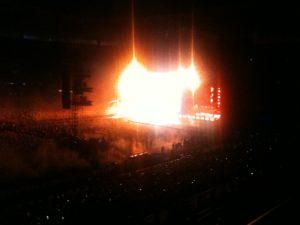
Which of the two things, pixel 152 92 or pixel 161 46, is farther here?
pixel 152 92

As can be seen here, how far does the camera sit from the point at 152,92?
16625mm

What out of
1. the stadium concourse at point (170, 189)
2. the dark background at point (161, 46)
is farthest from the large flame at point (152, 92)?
the stadium concourse at point (170, 189)

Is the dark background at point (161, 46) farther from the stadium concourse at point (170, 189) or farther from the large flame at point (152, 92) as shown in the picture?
the stadium concourse at point (170, 189)

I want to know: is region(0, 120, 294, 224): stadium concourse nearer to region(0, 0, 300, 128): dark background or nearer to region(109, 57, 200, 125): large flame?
region(0, 0, 300, 128): dark background

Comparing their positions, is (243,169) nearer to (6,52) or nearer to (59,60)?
(59,60)

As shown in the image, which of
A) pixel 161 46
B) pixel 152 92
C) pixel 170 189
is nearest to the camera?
pixel 170 189

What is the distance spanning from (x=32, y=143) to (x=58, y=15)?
16.5ft

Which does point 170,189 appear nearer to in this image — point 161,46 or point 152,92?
point 161,46

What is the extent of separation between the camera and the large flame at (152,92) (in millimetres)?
15258

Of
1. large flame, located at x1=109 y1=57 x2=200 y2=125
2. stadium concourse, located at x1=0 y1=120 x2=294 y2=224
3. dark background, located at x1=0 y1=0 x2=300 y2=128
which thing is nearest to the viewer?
stadium concourse, located at x1=0 y1=120 x2=294 y2=224

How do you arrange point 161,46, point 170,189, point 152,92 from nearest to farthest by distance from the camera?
point 170,189 → point 161,46 → point 152,92

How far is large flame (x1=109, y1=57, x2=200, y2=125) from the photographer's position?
15258 millimetres

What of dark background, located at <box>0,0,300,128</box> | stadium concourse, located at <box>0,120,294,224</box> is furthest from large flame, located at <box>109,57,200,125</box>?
stadium concourse, located at <box>0,120,294,224</box>

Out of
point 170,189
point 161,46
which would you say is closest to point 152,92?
point 161,46
